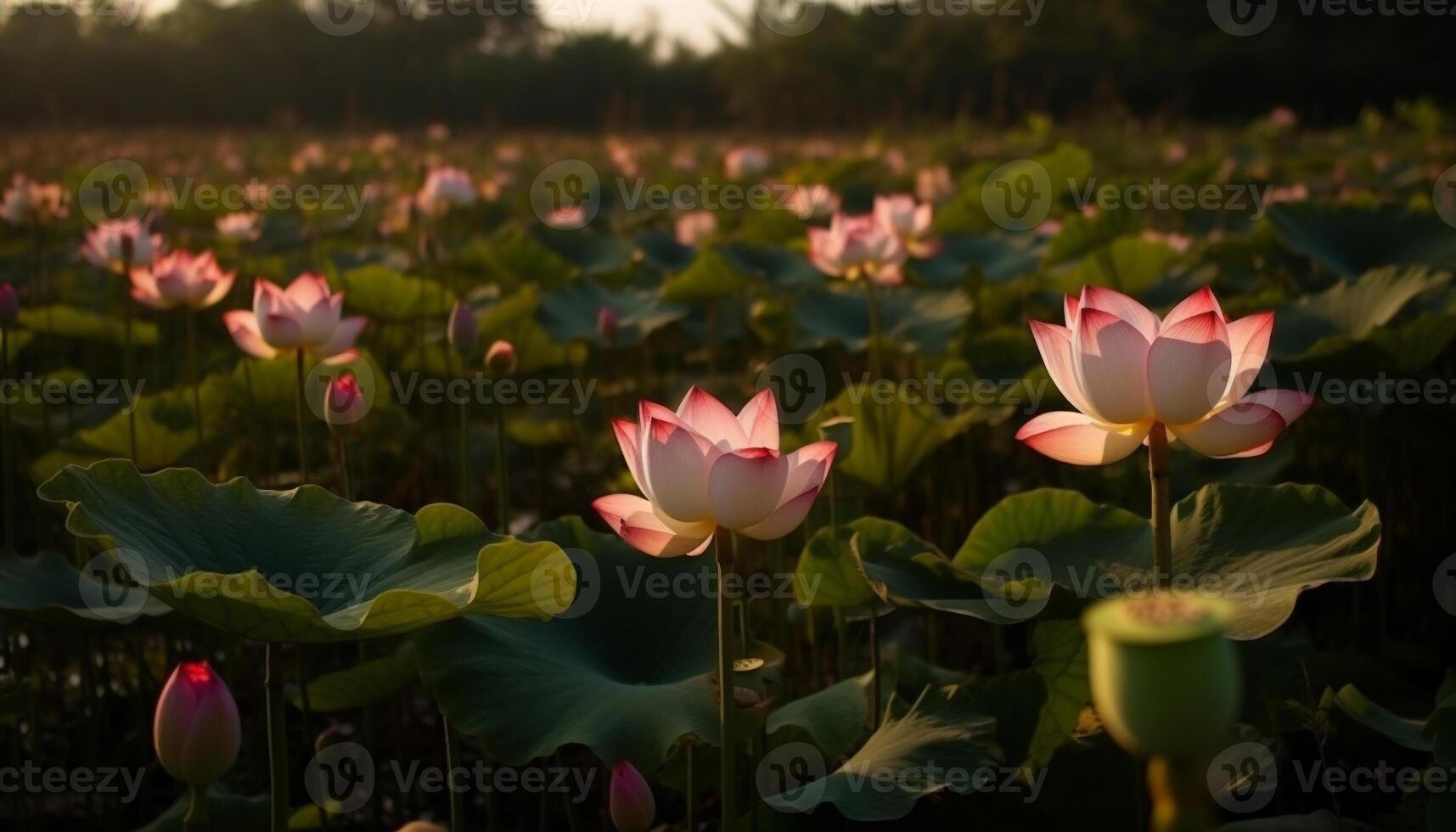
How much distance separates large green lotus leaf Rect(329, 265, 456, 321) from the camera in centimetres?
272

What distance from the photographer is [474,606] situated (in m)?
1.07

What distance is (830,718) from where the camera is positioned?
1.34 m

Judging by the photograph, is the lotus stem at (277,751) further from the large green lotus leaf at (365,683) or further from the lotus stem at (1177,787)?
the lotus stem at (1177,787)

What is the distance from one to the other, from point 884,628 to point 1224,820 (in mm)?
717

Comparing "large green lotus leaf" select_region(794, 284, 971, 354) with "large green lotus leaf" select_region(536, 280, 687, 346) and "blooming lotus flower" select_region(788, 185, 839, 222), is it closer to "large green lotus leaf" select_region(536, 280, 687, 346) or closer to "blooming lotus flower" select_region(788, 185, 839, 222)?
"large green lotus leaf" select_region(536, 280, 687, 346)

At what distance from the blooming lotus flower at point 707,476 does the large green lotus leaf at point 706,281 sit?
68.0 inches

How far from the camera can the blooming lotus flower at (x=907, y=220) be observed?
279cm

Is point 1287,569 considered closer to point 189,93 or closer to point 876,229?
point 876,229
